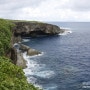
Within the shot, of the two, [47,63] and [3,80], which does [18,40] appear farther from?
[3,80]

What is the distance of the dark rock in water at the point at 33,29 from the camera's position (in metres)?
158

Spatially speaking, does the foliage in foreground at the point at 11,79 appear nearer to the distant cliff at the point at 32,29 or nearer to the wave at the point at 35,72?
the wave at the point at 35,72

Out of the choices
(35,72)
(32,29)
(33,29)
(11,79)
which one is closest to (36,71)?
(35,72)

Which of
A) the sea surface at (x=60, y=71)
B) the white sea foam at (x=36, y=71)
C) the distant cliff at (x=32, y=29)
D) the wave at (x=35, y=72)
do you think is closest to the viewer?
the sea surface at (x=60, y=71)

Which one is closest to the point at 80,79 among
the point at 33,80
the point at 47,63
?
the point at 33,80

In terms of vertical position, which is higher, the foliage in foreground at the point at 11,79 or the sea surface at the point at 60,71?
the foliage in foreground at the point at 11,79

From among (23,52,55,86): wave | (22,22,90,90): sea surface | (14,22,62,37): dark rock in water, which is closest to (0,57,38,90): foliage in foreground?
(22,22,90,90): sea surface

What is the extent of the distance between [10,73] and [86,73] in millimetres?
→ 45595

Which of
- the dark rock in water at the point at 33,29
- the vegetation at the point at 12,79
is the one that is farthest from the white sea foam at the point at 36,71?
the dark rock in water at the point at 33,29

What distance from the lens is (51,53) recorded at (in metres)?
110

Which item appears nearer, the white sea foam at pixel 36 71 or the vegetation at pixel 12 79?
the vegetation at pixel 12 79

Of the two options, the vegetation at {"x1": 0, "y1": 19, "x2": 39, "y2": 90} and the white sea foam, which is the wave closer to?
the white sea foam

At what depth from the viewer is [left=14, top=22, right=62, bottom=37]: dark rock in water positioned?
158 m

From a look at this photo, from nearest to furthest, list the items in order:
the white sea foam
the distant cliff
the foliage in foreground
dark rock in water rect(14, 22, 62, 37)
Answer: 1. the foliage in foreground
2. the white sea foam
3. the distant cliff
4. dark rock in water rect(14, 22, 62, 37)
